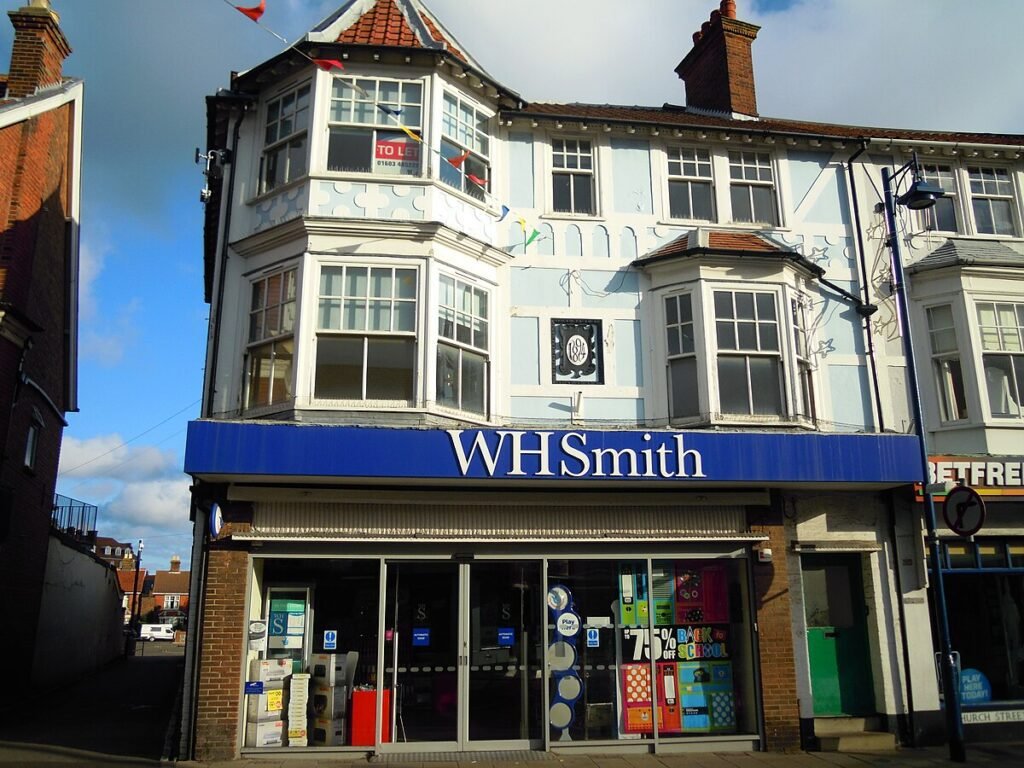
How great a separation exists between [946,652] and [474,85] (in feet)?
31.9

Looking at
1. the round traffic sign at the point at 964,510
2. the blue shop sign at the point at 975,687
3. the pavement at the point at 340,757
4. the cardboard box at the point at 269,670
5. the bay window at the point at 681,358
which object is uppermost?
the bay window at the point at 681,358

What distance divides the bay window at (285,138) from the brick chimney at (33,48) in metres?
7.25

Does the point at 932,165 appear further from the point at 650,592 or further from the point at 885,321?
the point at 650,592

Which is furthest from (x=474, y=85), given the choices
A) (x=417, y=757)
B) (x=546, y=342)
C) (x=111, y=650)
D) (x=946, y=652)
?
(x=111, y=650)

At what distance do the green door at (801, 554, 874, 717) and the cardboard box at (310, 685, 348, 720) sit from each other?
6016 millimetres

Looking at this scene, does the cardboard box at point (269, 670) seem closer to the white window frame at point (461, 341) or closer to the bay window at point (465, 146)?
the white window frame at point (461, 341)

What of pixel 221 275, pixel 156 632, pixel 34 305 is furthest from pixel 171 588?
pixel 221 275

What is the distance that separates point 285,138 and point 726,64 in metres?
9.11

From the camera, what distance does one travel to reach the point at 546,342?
36.9 feet

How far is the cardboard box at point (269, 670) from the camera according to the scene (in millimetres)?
9586

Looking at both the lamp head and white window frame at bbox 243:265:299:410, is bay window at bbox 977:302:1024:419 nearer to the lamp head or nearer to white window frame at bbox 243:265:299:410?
the lamp head

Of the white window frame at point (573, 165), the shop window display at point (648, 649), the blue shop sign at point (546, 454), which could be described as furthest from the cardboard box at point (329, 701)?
the white window frame at point (573, 165)

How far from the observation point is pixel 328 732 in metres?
9.55

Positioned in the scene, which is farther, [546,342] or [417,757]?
[546,342]
